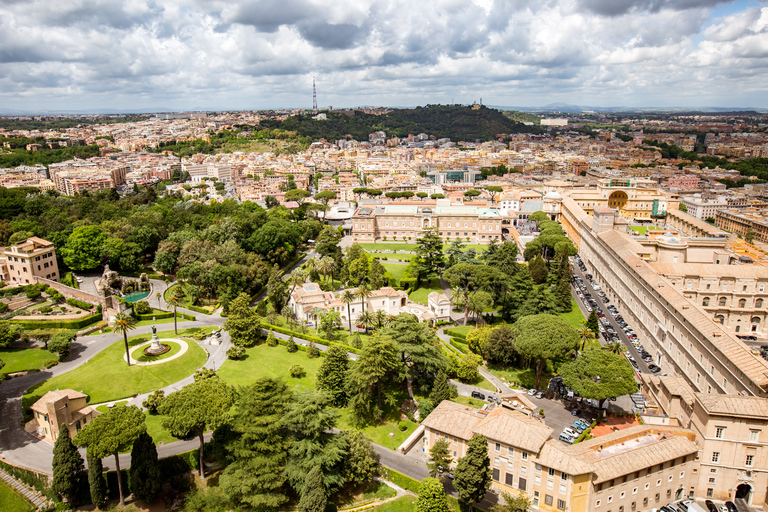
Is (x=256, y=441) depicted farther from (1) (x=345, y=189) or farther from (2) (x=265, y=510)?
(1) (x=345, y=189)

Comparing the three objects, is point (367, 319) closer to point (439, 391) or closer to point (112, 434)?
point (439, 391)

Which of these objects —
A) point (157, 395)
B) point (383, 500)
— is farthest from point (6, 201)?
point (383, 500)

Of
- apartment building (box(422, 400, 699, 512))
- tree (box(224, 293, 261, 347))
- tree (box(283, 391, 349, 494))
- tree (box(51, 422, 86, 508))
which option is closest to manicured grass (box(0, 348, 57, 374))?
tree (box(224, 293, 261, 347))

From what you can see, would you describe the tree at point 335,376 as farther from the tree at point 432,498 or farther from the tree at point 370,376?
the tree at point 432,498

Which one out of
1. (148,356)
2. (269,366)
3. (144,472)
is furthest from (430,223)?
(144,472)

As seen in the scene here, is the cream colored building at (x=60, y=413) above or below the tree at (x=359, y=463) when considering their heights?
above

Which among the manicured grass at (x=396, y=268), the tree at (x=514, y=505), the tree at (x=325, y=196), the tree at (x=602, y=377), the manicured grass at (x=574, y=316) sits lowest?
the tree at (x=514, y=505)

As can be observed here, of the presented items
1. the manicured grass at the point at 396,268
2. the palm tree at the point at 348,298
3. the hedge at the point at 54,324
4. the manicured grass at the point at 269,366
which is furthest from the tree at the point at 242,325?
the manicured grass at the point at 396,268

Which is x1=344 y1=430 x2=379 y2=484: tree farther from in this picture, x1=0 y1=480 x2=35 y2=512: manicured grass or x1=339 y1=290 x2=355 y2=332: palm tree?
x1=339 y1=290 x2=355 y2=332: palm tree
